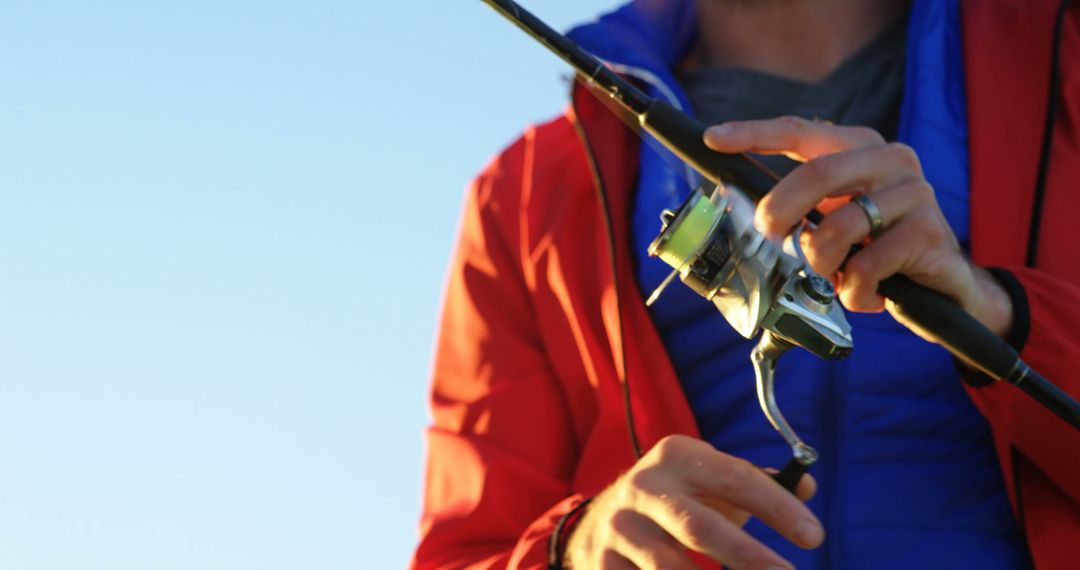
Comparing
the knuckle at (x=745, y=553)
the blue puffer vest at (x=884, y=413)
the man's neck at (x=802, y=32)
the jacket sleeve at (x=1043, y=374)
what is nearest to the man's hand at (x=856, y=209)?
the jacket sleeve at (x=1043, y=374)

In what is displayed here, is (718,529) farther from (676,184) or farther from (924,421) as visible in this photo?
(676,184)

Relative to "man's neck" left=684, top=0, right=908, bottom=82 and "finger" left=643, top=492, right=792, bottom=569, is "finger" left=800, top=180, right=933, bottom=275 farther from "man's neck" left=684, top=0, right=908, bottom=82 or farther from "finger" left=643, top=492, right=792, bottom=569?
"man's neck" left=684, top=0, right=908, bottom=82

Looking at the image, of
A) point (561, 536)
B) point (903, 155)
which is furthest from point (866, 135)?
point (561, 536)

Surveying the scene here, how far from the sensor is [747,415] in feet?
9.53

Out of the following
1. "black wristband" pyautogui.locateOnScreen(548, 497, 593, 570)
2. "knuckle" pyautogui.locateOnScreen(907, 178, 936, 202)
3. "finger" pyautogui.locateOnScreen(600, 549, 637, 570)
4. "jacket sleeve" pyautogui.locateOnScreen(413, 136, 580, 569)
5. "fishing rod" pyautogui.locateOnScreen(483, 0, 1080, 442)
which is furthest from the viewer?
"jacket sleeve" pyautogui.locateOnScreen(413, 136, 580, 569)

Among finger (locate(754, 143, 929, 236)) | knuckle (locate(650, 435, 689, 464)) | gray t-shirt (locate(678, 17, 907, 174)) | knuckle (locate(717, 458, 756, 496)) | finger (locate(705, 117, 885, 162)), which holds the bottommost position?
knuckle (locate(717, 458, 756, 496))

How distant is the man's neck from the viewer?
11.3 ft

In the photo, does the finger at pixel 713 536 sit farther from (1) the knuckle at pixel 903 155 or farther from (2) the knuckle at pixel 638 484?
(1) the knuckle at pixel 903 155

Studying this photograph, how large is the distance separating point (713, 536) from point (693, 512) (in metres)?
0.05

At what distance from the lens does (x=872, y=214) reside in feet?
6.70

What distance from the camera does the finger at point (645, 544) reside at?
2.25 metres

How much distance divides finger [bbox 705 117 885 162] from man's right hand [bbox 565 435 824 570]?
413 mm

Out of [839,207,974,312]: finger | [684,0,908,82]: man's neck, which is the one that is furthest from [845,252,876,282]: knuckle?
[684,0,908,82]: man's neck

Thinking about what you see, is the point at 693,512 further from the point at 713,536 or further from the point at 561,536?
the point at 561,536
